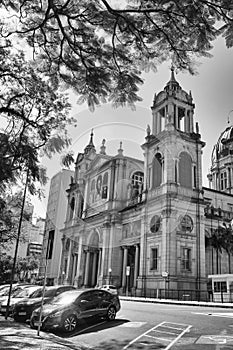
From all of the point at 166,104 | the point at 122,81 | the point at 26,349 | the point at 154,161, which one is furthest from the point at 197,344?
the point at 166,104

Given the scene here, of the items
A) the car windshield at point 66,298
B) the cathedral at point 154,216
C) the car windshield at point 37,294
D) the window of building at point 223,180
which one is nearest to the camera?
the car windshield at point 66,298

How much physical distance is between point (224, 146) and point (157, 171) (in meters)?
42.7

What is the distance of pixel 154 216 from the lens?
48750 mm

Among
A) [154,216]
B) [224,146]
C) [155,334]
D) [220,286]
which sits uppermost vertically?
[224,146]

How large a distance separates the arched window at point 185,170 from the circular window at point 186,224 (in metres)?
4.81

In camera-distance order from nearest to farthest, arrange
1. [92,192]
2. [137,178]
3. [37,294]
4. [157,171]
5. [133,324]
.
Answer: [133,324] → [37,294] → [157,171] → [137,178] → [92,192]

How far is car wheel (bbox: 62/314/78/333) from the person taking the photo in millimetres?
13859

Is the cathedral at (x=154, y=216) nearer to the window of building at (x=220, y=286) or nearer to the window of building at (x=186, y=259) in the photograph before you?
the window of building at (x=186, y=259)

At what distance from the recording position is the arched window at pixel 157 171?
168 ft

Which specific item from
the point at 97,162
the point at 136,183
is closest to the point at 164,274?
the point at 136,183

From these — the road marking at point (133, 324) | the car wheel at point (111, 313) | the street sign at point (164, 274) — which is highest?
the street sign at point (164, 274)

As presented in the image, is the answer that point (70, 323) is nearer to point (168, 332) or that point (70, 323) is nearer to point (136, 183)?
point (168, 332)

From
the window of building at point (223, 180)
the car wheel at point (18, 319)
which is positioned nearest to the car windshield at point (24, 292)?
the car wheel at point (18, 319)

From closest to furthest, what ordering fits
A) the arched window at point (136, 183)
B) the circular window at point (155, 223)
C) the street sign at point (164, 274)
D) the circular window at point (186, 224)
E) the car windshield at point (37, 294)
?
the car windshield at point (37, 294), the street sign at point (164, 274), the circular window at point (186, 224), the circular window at point (155, 223), the arched window at point (136, 183)
